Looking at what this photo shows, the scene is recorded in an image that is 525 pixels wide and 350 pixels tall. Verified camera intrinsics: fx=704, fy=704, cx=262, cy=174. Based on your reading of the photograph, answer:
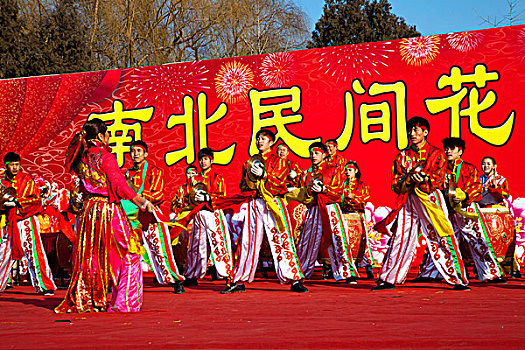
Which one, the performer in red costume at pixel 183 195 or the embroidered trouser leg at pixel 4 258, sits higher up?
the performer in red costume at pixel 183 195

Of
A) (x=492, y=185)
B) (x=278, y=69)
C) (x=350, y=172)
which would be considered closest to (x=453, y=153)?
(x=492, y=185)

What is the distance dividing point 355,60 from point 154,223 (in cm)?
336

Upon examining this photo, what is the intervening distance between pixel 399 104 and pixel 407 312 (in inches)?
173

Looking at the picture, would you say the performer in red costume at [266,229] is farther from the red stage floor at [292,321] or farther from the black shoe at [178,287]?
the black shoe at [178,287]

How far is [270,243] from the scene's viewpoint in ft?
19.2

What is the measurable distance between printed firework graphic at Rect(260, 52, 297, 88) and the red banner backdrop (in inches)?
0.5

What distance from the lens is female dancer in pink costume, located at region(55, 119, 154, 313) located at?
4.46 metres

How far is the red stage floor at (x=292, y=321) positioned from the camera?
10.0ft

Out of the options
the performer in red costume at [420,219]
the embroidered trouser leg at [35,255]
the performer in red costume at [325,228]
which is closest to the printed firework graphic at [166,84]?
the performer in red costume at [325,228]

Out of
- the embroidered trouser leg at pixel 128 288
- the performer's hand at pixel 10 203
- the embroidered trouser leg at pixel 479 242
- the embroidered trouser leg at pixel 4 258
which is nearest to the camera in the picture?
the embroidered trouser leg at pixel 128 288

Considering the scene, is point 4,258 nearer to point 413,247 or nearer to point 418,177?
point 413,247

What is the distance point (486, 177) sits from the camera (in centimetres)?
734

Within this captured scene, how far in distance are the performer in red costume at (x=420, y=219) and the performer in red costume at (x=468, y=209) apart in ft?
2.04

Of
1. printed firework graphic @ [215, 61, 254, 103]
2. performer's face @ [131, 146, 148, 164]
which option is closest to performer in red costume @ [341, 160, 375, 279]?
printed firework graphic @ [215, 61, 254, 103]
